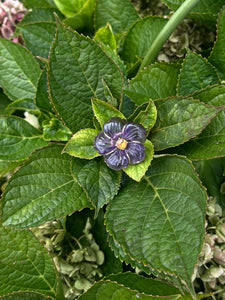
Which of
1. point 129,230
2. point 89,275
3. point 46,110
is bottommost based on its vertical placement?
point 89,275

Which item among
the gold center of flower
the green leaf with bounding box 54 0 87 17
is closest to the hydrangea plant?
the gold center of flower

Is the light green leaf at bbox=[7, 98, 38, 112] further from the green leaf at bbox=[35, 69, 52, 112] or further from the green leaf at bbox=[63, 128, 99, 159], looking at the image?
the green leaf at bbox=[63, 128, 99, 159]

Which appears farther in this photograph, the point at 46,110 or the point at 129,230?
the point at 46,110

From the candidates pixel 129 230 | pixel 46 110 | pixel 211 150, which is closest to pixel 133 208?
pixel 129 230

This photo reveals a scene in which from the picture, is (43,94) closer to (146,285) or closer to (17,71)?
(17,71)

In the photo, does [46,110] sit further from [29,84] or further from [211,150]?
[211,150]

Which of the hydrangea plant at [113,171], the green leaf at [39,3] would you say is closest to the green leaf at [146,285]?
the hydrangea plant at [113,171]
